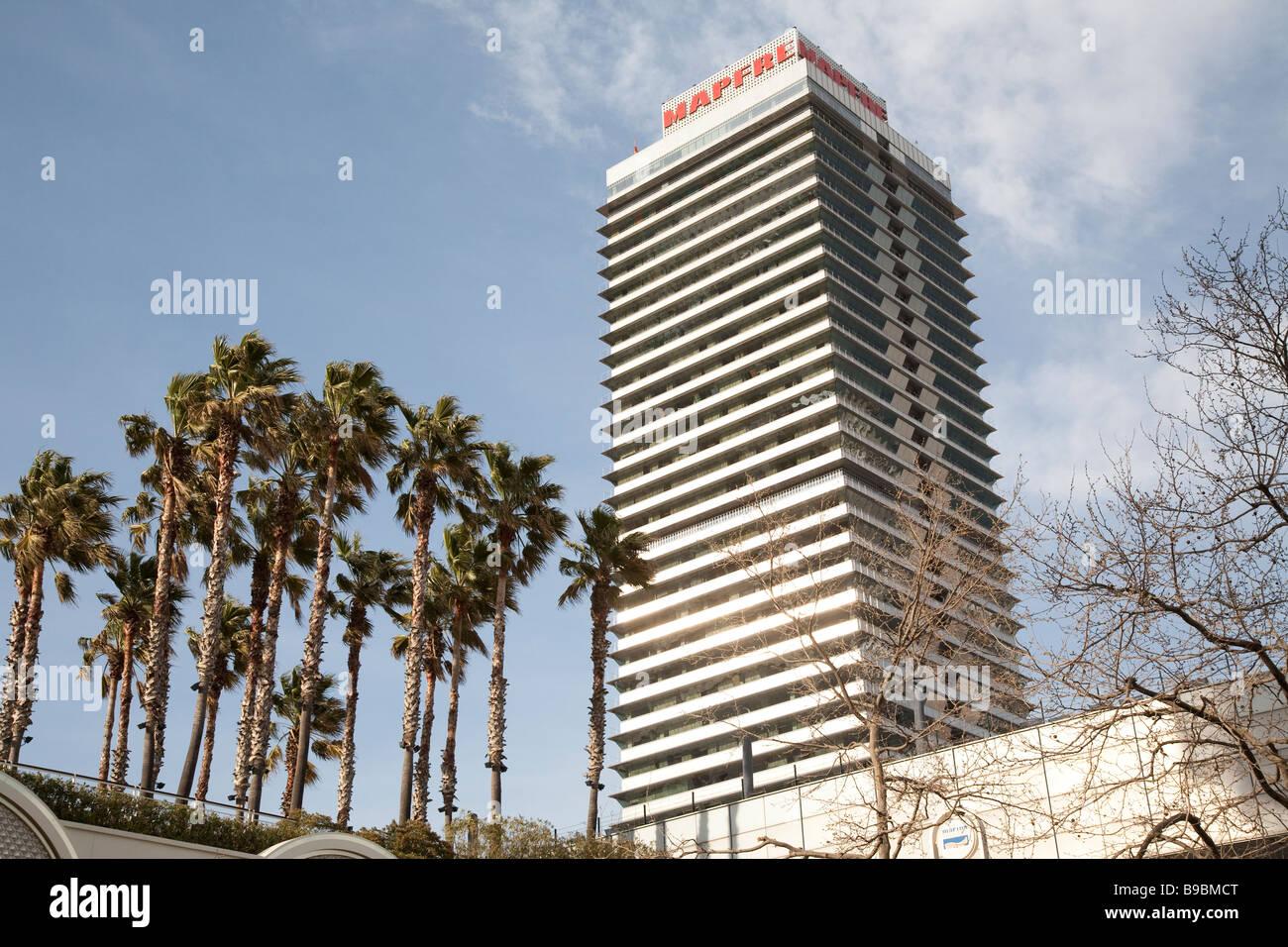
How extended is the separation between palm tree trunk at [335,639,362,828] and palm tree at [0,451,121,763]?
9.34 metres

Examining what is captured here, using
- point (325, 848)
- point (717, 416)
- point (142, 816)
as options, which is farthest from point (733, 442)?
point (325, 848)

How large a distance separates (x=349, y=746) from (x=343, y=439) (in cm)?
1036

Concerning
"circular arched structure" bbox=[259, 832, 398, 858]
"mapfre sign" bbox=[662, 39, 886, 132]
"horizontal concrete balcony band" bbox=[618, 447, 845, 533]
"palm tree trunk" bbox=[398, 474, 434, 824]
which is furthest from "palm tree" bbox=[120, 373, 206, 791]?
"mapfre sign" bbox=[662, 39, 886, 132]

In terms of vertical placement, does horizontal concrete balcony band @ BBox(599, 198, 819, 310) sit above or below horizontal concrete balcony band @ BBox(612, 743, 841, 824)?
above

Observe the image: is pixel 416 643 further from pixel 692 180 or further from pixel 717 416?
pixel 692 180

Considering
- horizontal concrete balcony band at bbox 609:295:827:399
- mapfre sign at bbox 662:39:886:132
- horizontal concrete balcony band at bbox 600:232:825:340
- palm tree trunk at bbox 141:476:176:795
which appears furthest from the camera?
mapfre sign at bbox 662:39:886:132

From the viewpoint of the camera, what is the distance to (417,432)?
132 ft

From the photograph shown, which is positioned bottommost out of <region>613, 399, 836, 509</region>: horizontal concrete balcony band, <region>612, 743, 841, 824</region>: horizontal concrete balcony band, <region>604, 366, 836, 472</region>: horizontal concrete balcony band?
<region>612, 743, 841, 824</region>: horizontal concrete balcony band

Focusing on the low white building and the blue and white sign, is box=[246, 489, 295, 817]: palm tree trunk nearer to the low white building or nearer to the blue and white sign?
the low white building

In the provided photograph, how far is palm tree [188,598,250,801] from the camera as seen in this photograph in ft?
145

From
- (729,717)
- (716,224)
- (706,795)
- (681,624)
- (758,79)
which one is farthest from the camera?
(758,79)

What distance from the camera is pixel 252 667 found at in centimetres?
3866

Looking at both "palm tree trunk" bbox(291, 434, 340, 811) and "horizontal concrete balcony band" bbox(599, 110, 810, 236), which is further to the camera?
"horizontal concrete balcony band" bbox(599, 110, 810, 236)
